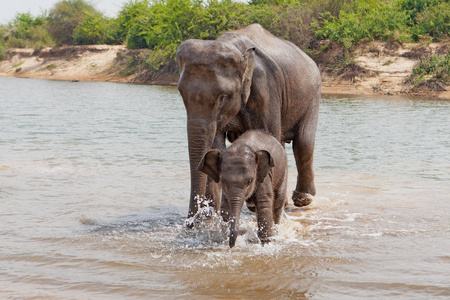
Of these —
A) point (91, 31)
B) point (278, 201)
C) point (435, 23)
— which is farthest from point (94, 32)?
point (278, 201)

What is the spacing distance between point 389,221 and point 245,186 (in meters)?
2.64

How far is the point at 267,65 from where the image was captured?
5.98m

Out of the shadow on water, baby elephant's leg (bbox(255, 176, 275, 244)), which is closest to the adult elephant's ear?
baby elephant's leg (bbox(255, 176, 275, 244))

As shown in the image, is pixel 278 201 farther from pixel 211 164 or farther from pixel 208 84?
pixel 208 84

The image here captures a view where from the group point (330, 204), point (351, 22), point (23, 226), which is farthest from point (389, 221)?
point (351, 22)

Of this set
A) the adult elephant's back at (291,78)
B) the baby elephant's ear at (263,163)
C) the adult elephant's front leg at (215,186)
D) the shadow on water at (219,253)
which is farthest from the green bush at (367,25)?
the baby elephant's ear at (263,163)

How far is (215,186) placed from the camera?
240 inches

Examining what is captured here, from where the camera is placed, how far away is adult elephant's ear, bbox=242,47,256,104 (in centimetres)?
543

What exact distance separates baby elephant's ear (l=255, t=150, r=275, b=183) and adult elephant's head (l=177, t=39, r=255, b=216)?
0.45m

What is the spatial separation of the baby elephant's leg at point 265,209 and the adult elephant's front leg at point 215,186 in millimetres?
603

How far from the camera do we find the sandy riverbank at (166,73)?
3038 cm

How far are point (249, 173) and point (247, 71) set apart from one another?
3.12ft

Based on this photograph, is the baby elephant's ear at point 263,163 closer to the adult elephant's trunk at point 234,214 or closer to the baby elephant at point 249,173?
the baby elephant at point 249,173

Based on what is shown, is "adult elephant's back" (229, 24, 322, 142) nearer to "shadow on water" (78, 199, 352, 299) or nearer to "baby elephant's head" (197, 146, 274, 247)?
"shadow on water" (78, 199, 352, 299)
